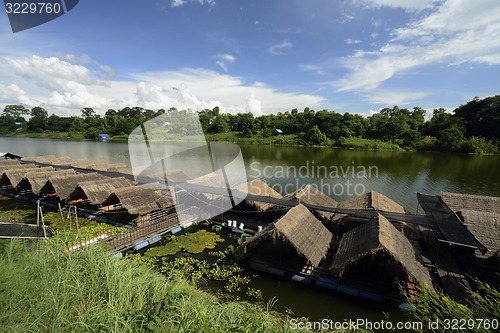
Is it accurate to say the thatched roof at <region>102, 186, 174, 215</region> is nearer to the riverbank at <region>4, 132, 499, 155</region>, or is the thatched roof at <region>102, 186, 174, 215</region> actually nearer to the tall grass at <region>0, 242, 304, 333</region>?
the tall grass at <region>0, 242, 304, 333</region>

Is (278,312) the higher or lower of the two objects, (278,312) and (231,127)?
the lower

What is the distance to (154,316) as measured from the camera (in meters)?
4.10

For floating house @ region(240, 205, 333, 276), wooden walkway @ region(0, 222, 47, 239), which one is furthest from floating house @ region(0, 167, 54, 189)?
floating house @ region(240, 205, 333, 276)

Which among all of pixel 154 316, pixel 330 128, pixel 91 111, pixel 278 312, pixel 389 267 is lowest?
pixel 278 312

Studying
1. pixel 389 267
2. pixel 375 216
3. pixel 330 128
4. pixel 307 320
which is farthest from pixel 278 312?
pixel 330 128

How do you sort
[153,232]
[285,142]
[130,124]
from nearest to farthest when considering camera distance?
1. [153,232]
2. [285,142]
3. [130,124]

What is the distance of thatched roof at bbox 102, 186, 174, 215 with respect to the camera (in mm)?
14008

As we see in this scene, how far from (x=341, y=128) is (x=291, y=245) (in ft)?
192

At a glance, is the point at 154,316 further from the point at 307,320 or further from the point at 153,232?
the point at 153,232

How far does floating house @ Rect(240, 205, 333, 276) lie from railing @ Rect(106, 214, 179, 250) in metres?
5.51

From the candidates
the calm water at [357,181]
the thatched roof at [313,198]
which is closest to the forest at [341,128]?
the calm water at [357,181]

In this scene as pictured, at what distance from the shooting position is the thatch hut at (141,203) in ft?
46.1

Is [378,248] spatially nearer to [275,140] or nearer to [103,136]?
[275,140]

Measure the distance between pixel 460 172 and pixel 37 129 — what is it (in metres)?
118
